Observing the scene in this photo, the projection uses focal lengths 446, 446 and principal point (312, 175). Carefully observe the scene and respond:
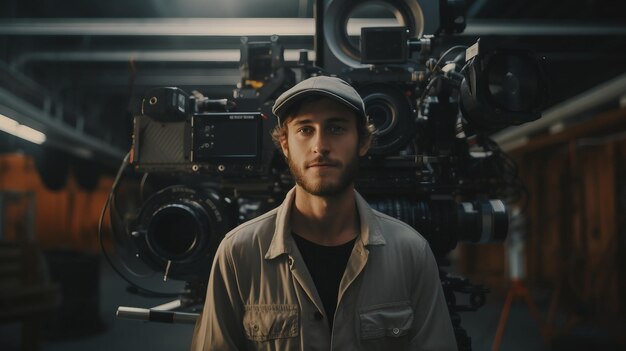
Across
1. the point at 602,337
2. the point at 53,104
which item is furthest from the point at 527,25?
the point at 53,104

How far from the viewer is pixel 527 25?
165 inches

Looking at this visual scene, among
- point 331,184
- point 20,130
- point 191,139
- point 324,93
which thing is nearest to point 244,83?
point 191,139

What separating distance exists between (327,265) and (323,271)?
2 centimetres

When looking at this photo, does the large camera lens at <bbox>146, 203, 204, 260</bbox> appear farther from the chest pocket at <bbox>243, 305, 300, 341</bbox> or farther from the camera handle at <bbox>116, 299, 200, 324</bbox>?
the chest pocket at <bbox>243, 305, 300, 341</bbox>

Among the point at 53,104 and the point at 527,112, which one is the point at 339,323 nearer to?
the point at 527,112

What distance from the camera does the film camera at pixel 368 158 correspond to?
1.69 m

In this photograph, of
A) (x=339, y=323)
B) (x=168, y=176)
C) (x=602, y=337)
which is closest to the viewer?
(x=339, y=323)

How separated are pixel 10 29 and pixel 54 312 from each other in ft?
8.74

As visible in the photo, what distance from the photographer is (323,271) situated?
1.35m

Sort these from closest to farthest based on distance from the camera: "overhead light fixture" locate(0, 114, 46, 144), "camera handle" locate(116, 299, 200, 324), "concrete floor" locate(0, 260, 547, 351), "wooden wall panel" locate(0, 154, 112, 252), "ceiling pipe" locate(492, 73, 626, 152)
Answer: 1. "camera handle" locate(116, 299, 200, 324)
2. "concrete floor" locate(0, 260, 547, 351)
3. "ceiling pipe" locate(492, 73, 626, 152)
4. "overhead light fixture" locate(0, 114, 46, 144)
5. "wooden wall panel" locate(0, 154, 112, 252)

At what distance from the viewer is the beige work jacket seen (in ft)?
4.14

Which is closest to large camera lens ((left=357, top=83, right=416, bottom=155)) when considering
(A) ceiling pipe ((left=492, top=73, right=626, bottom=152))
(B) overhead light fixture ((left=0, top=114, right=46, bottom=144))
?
(A) ceiling pipe ((left=492, top=73, right=626, bottom=152))

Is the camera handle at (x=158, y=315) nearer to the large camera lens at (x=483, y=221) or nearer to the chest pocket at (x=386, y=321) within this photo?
the chest pocket at (x=386, y=321)

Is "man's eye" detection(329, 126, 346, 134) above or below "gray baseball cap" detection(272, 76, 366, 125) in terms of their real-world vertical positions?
below
